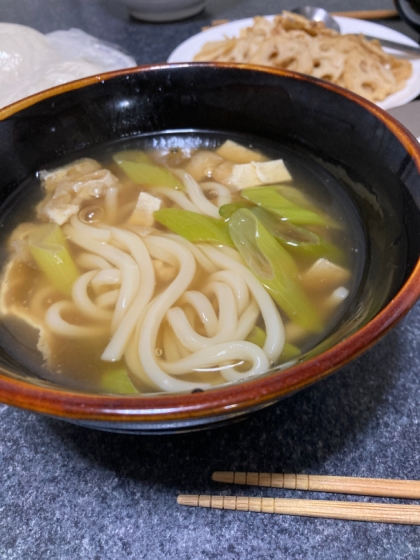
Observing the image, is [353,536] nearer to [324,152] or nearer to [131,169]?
[324,152]

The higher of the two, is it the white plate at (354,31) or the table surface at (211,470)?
the white plate at (354,31)

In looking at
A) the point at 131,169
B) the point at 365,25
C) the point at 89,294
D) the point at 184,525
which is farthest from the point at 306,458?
the point at 365,25

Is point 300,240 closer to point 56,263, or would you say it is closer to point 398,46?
point 56,263

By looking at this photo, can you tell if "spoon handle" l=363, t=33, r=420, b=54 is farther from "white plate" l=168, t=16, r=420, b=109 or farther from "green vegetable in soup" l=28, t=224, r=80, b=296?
"green vegetable in soup" l=28, t=224, r=80, b=296

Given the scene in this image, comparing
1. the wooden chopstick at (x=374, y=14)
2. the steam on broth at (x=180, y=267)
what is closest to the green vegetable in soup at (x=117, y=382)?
the steam on broth at (x=180, y=267)

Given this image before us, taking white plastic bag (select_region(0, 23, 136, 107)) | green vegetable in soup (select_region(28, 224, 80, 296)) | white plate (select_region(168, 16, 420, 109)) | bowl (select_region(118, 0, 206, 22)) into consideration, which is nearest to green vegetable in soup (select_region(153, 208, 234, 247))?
green vegetable in soup (select_region(28, 224, 80, 296))

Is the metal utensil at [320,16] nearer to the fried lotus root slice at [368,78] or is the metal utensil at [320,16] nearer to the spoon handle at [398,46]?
the spoon handle at [398,46]
